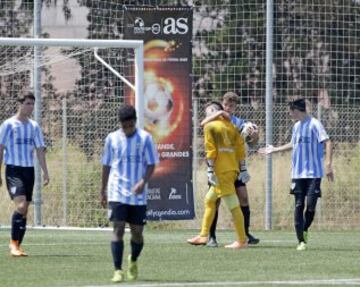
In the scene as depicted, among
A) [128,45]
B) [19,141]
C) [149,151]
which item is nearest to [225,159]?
[19,141]

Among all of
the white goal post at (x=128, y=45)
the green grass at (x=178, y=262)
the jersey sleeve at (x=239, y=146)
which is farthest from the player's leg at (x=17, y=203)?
the white goal post at (x=128, y=45)

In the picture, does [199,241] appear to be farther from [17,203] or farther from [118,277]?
[118,277]

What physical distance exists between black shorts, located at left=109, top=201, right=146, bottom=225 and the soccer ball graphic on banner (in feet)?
31.2

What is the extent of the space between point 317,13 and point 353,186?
11.7ft

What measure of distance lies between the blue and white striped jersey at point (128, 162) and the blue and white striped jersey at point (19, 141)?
10.1 feet

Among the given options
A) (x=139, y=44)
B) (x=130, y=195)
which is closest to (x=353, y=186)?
(x=139, y=44)

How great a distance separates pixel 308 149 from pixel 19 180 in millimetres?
4001

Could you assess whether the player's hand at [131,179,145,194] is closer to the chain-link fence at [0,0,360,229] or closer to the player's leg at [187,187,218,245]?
the player's leg at [187,187,218,245]

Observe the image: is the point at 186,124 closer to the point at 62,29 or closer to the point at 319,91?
the point at 319,91

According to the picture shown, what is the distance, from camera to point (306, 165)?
59.7 ft

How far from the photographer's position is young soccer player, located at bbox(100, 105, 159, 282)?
13.9m

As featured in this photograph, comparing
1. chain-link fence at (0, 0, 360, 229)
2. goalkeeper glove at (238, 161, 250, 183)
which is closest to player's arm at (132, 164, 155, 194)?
goalkeeper glove at (238, 161, 250, 183)

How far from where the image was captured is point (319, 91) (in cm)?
3069

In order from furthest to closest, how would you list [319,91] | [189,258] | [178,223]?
1. [319,91]
2. [178,223]
3. [189,258]
